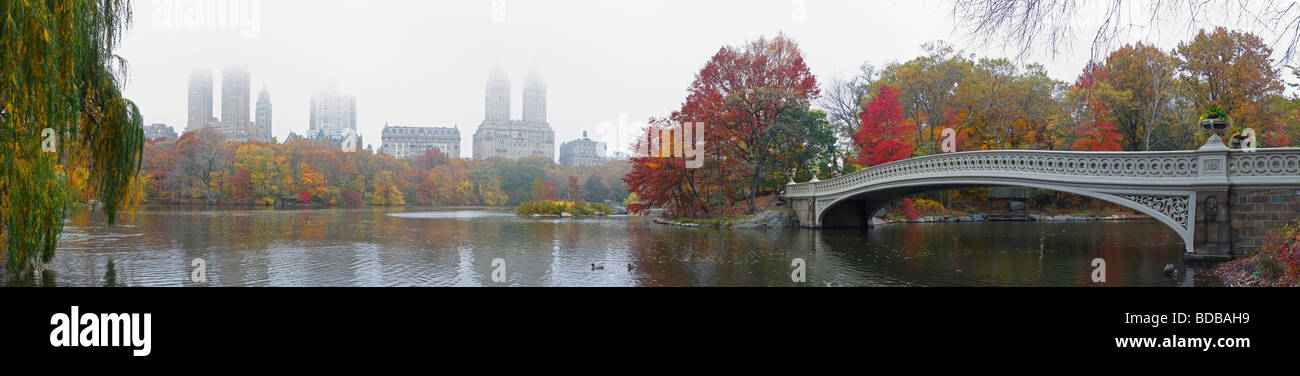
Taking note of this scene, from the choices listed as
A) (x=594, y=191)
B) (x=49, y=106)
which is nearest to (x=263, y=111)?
(x=594, y=191)

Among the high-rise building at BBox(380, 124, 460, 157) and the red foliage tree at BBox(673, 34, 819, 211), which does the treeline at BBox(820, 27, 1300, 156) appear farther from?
the high-rise building at BBox(380, 124, 460, 157)

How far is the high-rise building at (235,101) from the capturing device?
64.1 meters

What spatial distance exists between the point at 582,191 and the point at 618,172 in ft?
22.4

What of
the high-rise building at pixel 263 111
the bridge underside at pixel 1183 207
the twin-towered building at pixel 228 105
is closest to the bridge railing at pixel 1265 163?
the bridge underside at pixel 1183 207

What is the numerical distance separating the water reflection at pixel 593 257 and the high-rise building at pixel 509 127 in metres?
79.8

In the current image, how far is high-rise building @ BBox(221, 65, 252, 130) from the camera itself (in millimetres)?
64125

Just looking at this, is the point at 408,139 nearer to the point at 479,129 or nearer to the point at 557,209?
the point at 479,129

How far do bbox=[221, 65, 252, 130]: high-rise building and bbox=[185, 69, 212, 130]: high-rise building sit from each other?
5.09ft

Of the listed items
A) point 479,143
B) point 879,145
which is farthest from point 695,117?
point 479,143

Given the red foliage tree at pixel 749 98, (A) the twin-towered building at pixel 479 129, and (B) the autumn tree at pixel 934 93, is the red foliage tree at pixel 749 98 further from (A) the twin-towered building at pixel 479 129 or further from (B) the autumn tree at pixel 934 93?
(A) the twin-towered building at pixel 479 129

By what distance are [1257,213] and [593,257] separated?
1242cm

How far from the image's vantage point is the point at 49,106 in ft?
20.5

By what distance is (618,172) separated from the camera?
7225 centimetres

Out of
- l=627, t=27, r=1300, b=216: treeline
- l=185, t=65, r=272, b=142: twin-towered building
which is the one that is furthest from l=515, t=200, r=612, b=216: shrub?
l=185, t=65, r=272, b=142: twin-towered building
